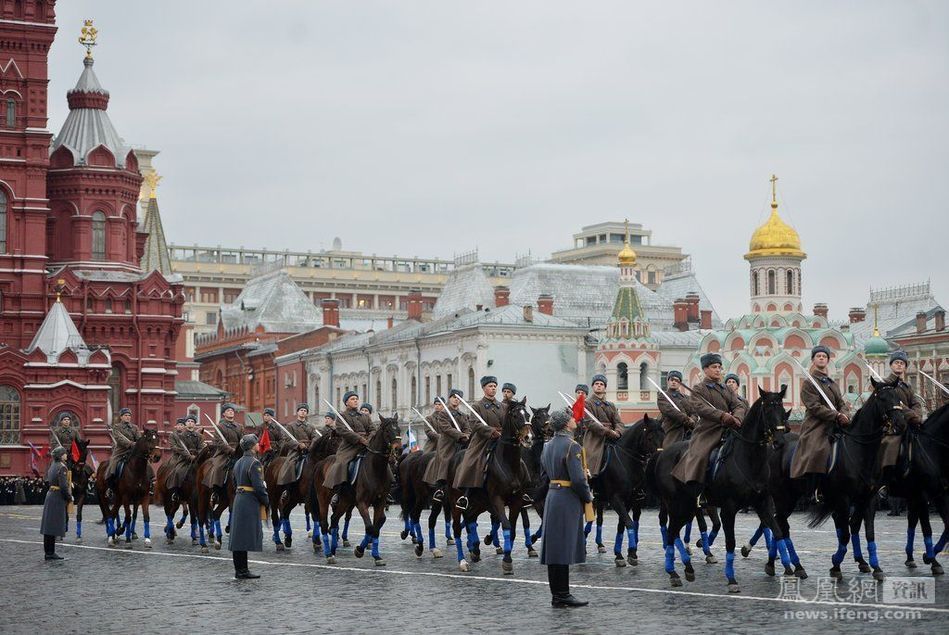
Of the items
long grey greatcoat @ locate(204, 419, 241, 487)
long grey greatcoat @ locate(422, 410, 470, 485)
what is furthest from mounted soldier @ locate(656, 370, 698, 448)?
long grey greatcoat @ locate(204, 419, 241, 487)

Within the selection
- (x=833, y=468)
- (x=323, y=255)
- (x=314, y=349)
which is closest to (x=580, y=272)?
(x=314, y=349)

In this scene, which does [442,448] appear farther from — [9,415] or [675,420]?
[9,415]

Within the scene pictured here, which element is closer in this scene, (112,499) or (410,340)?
(112,499)

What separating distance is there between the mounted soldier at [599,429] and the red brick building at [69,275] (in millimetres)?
44529

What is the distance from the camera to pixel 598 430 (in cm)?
2136

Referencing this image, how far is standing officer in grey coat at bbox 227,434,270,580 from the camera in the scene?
20.1m

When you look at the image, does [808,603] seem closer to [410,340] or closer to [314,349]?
[410,340]

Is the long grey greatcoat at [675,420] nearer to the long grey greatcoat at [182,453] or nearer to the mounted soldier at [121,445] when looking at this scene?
the long grey greatcoat at [182,453]

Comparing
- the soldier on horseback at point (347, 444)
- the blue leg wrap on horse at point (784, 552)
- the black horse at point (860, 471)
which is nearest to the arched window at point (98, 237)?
the soldier on horseback at point (347, 444)

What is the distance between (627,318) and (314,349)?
24451 millimetres

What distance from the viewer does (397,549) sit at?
82.9ft

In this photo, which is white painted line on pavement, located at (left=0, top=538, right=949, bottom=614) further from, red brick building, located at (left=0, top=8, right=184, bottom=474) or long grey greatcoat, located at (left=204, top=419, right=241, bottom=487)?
red brick building, located at (left=0, top=8, right=184, bottom=474)

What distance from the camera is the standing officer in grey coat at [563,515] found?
51.9 feet

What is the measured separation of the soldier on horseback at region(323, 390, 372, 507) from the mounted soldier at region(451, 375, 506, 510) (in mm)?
2214
